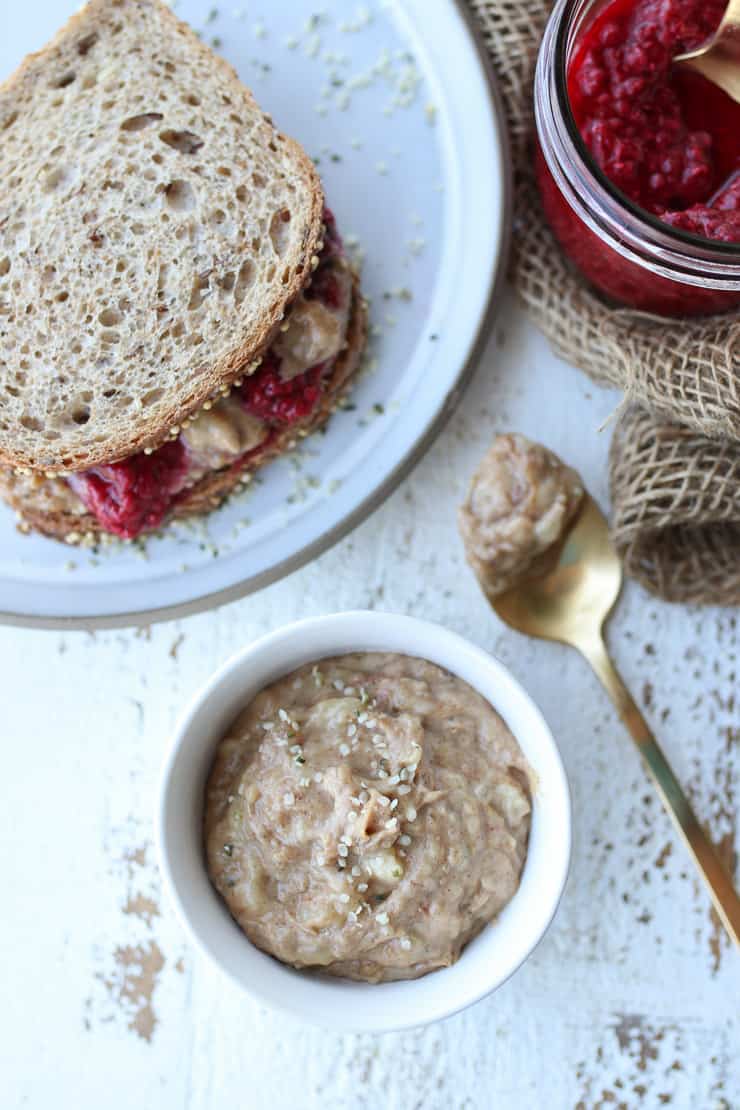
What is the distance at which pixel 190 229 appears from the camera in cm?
187

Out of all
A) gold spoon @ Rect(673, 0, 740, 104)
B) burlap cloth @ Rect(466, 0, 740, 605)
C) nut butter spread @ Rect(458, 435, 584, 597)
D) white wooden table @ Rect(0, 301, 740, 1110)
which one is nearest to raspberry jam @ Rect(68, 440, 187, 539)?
white wooden table @ Rect(0, 301, 740, 1110)

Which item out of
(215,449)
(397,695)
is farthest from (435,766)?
(215,449)

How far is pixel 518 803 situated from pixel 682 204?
1.04m

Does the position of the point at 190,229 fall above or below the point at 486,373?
above

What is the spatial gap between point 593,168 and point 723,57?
0.31 meters

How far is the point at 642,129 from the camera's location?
5.70 ft

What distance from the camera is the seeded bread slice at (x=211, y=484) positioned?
1976 mm

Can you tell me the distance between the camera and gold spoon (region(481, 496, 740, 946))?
202 centimetres

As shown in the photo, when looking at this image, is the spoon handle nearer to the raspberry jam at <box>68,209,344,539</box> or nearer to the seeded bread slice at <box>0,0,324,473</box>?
the raspberry jam at <box>68,209,344,539</box>

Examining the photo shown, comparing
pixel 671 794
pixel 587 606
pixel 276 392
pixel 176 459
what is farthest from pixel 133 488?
pixel 671 794

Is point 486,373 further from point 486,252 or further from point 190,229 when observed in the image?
point 190,229

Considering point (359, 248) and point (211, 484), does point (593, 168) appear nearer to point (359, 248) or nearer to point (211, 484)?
point (359, 248)

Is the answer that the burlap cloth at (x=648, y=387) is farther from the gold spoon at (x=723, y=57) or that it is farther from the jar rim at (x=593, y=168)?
the gold spoon at (x=723, y=57)

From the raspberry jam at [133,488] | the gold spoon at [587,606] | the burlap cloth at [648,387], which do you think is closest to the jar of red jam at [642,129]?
the burlap cloth at [648,387]
